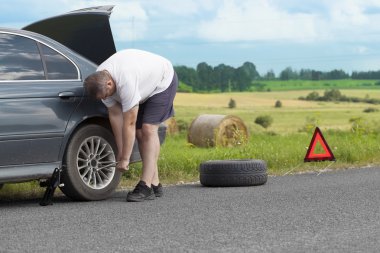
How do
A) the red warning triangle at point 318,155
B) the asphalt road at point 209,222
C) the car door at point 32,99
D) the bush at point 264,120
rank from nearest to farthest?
1. the asphalt road at point 209,222
2. the car door at point 32,99
3. the red warning triangle at point 318,155
4. the bush at point 264,120

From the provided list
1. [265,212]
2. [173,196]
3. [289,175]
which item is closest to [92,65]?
[173,196]

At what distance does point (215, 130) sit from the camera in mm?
19969

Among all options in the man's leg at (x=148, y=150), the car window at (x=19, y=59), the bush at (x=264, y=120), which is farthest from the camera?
the bush at (x=264, y=120)

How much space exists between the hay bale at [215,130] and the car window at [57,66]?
10595mm

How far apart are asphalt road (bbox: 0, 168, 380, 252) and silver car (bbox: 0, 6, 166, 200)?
32 cm

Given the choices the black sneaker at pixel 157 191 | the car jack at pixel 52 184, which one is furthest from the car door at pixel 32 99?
the black sneaker at pixel 157 191

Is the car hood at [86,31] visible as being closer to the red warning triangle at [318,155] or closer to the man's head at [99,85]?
the man's head at [99,85]

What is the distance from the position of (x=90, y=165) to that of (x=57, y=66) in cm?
98

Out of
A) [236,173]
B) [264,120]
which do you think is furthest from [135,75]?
[264,120]

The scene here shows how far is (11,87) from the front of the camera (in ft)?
28.5

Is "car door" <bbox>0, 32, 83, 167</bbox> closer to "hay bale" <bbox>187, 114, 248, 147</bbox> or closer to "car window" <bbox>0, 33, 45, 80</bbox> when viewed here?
"car window" <bbox>0, 33, 45, 80</bbox>

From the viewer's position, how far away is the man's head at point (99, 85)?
8781 mm

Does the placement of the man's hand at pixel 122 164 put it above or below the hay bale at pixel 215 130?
above

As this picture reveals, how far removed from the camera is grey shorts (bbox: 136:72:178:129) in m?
9.33
